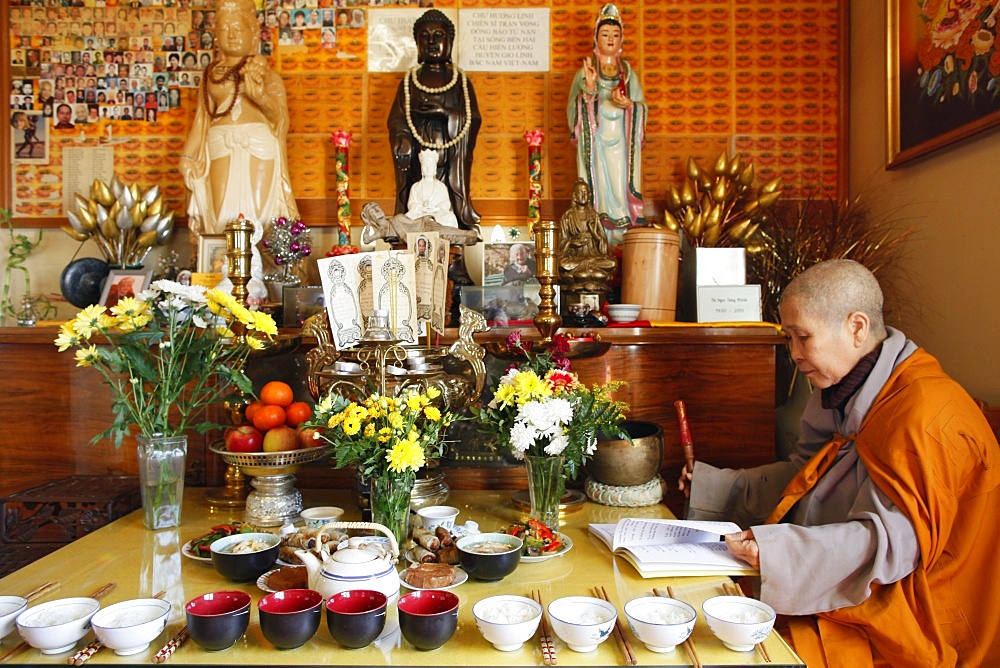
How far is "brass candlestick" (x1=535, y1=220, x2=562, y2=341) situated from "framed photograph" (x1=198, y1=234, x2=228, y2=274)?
167 centimetres

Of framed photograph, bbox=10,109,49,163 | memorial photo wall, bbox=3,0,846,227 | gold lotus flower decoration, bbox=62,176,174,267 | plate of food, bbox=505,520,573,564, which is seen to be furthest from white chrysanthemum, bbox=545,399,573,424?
framed photograph, bbox=10,109,49,163

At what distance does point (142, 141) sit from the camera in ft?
12.5

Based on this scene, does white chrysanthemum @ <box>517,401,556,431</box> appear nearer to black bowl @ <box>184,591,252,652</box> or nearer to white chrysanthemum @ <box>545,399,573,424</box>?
white chrysanthemum @ <box>545,399,573,424</box>

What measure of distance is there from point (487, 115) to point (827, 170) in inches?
66.3

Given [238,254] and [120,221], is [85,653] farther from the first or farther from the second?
[120,221]

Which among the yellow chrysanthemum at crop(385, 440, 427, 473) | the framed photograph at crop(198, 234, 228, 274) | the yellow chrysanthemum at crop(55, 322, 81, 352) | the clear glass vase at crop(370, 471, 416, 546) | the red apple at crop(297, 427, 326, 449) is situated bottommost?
the clear glass vase at crop(370, 471, 416, 546)

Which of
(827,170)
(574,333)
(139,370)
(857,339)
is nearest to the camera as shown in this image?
(857,339)

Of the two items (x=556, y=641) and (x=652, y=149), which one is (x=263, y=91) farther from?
(x=556, y=641)

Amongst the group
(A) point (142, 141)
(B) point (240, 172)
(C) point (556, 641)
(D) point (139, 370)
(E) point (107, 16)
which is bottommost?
(C) point (556, 641)

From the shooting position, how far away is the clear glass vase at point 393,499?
1729 mm

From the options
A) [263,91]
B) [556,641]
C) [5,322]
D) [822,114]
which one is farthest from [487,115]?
[556,641]

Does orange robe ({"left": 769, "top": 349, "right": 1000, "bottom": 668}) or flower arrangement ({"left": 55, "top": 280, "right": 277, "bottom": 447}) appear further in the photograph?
flower arrangement ({"left": 55, "top": 280, "right": 277, "bottom": 447})

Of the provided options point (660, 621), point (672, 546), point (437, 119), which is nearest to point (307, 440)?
point (672, 546)

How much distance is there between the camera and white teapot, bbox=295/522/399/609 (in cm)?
143
